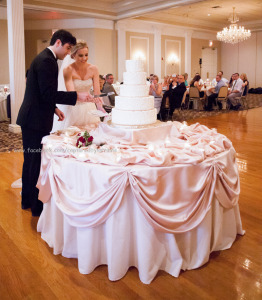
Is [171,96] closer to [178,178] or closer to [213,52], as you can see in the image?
[178,178]

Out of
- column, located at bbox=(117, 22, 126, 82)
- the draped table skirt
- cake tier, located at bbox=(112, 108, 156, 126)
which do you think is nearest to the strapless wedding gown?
cake tier, located at bbox=(112, 108, 156, 126)

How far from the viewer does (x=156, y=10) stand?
33.6 ft

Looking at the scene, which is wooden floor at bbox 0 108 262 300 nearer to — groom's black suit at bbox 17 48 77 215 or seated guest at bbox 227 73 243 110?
groom's black suit at bbox 17 48 77 215

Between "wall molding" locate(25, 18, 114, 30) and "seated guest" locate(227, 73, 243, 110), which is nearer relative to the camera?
"seated guest" locate(227, 73, 243, 110)

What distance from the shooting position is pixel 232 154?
2.54m

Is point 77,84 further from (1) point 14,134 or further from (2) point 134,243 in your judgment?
(1) point 14,134

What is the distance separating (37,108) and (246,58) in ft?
56.2

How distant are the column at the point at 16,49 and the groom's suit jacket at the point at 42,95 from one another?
191 inches

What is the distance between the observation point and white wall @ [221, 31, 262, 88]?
1731 centimetres

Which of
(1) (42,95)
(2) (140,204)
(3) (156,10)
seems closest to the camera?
(2) (140,204)

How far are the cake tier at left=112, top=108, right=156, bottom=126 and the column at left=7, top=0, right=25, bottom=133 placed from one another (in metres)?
5.34

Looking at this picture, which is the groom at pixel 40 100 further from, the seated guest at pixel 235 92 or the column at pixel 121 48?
the column at pixel 121 48

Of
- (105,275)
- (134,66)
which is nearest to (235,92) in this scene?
(134,66)

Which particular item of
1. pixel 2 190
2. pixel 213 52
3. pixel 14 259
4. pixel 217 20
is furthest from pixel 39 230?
pixel 213 52
